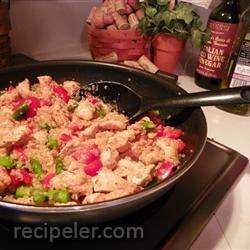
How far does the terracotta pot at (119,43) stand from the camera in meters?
1.17

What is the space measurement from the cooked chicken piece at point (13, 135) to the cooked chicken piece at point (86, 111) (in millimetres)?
145

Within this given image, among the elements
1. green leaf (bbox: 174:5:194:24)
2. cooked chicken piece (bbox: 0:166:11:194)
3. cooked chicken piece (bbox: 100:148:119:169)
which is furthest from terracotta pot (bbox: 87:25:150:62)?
cooked chicken piece (bbox: 0:166:11:194)

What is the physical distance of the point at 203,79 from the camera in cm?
122

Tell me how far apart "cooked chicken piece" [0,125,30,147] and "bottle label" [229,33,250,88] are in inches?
26.4

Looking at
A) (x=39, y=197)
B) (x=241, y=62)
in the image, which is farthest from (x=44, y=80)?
(x=241, y=62)

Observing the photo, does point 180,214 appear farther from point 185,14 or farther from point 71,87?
point 185,14

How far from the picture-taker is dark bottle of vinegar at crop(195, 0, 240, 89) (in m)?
1.10

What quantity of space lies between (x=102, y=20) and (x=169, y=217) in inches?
30.4

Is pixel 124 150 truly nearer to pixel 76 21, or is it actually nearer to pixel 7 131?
pixel 7 131

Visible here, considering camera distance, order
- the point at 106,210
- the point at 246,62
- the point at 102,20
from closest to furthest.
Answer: the point at 106,210 → the point at 246,62 → the point at 102,20

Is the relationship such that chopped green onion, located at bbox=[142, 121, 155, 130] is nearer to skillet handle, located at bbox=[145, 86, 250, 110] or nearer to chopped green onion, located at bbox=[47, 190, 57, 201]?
skillet handle, located at bbox=[145, 86, 250, 110]

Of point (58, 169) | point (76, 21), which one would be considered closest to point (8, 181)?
point (58, 169)

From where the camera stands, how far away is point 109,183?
0.61 metres

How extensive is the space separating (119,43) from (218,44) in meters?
0.34
